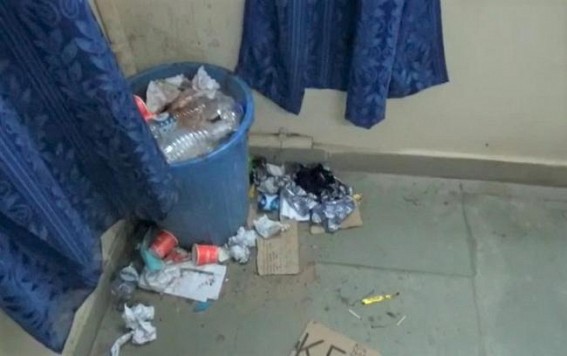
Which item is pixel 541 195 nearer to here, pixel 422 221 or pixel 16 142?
pixel 422 221

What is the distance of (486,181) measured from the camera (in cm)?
181

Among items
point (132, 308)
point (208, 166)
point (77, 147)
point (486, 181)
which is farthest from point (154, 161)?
point (486, 181)

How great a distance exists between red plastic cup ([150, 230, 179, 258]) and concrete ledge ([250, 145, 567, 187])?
0.36 metres

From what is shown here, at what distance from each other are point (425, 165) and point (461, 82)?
28 centimetres

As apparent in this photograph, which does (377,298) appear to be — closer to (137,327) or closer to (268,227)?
(268,227)

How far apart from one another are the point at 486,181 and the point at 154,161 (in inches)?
40.9

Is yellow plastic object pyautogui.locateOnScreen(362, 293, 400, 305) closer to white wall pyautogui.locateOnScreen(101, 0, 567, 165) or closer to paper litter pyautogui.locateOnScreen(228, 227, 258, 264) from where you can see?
paper litter pyautogui.locateOnScreen(228, 227, 258, 264)

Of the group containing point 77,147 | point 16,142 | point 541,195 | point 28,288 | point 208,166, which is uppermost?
point 16,142

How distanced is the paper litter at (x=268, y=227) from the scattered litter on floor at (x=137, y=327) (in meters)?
0.35

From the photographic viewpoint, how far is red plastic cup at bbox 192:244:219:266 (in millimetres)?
1629

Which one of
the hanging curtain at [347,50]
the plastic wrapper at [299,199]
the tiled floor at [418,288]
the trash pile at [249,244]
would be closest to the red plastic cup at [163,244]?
the trash pile at [249,244]

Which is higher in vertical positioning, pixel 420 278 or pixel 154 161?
pixel 154 161

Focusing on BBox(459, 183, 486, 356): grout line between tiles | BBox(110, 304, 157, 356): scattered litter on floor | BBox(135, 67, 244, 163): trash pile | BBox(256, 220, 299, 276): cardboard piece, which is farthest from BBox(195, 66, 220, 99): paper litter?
BBox(459, 183, 486, 356): grout line between tiles

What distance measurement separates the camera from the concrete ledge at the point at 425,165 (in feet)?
5.78
